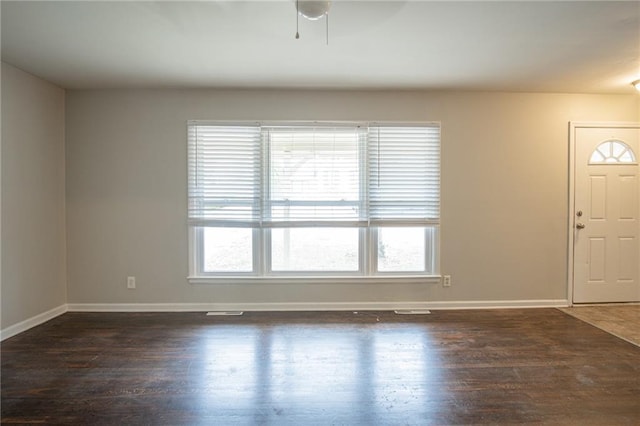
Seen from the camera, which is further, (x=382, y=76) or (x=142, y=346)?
(x=382, y=76)

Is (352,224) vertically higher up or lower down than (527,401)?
higher up

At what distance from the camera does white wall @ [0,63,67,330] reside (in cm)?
299

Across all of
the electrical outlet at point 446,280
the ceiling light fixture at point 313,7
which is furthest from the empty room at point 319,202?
the ceiling light fixture at point 313,7

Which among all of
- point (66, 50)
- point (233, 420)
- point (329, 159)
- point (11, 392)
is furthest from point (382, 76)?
point (11, 392)

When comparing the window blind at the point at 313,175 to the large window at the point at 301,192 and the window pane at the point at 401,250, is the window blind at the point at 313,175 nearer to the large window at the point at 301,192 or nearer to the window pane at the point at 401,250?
the large window at the point at 301,192

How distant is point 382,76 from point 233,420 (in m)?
3.12

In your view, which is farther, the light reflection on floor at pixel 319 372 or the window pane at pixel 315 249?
the window pane at pixel 315 249

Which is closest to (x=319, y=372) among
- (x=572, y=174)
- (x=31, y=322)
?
(x=31, y=322)

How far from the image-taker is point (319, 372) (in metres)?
2.41

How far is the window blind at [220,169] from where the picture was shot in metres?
3.66

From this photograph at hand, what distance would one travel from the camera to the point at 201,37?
8.14ft

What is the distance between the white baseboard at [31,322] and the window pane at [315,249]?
236cm

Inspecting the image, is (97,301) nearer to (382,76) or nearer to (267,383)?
(267,383)

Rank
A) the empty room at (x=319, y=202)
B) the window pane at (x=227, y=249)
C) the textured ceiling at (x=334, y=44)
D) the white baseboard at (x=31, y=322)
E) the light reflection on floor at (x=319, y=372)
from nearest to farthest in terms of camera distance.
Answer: the light reflection on floor at (x=319, y=372)
the textured ceiling at (x=334, y=44)
the empty room at (x=319, y=202)
the white baseboard at (x=31, y=322)
the window pane at (x=227, y=249)
